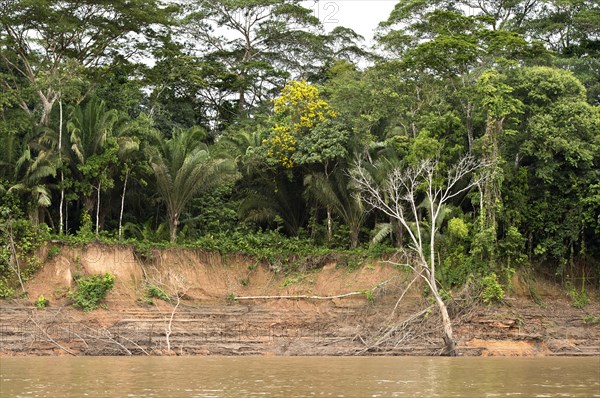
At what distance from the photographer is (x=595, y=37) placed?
121ft

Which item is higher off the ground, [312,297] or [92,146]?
[92,146]

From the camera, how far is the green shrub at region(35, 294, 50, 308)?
2634 cm

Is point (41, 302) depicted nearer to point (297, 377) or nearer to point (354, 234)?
point (354, 234)

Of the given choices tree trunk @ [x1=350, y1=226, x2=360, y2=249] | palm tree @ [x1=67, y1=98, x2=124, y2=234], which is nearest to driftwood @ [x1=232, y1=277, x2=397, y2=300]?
tree trunk @ [x1=350, y1=226, x2=360, y2=249]

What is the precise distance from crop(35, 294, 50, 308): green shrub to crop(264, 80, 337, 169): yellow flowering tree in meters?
9.39

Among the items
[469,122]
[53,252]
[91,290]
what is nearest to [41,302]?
[91,290]

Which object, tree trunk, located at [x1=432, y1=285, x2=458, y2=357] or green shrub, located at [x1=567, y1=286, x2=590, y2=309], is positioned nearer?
tree trunk, located at [x1=432, y1=285, x2=458, y2=357]

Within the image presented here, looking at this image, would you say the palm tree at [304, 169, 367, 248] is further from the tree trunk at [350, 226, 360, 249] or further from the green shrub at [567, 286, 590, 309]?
the green shrub at [567, 286, 590, 309]

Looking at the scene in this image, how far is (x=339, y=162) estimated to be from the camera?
102 ft

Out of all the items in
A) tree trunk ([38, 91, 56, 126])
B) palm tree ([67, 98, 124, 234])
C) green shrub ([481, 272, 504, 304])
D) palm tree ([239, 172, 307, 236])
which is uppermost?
tree trunk ([38, 91, 56, 126])

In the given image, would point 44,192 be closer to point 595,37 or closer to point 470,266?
point 470,266

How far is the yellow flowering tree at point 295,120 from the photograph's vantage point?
3122 centimetres

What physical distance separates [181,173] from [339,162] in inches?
218

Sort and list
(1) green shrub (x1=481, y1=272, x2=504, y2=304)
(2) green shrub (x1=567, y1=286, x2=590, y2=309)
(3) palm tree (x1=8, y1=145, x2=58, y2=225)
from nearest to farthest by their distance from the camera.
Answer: (1) green shrub (x1=481, y1=272, x2=504, y2=304), (3) palm tree (x1=8, y1=145, x2=58, y2=225), (2) green shrub (x1=567, y1=286, x2=590, y2=309)
